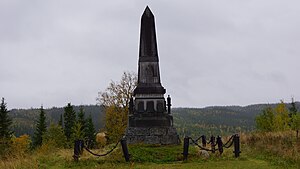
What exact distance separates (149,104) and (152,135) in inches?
73.5

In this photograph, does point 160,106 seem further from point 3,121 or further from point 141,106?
point 3,121

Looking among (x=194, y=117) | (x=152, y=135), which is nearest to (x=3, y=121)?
(x=152, y=135)

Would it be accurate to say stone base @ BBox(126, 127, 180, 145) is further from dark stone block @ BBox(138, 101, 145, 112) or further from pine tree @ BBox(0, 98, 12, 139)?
pine tree @ BBox(0, 98, 12, 139)

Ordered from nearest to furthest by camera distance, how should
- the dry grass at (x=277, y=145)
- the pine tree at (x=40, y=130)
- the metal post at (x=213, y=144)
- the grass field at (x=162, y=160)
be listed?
1. the grass field at (x=162, y=160)
2. the dry grass at (x=277, y=145)
3. the metal post at (x=213, y=144)
4. the pine tree at (x=40, y=130)

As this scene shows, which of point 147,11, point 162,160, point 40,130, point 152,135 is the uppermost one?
point 147,11

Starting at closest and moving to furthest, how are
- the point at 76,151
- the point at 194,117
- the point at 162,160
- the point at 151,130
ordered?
1. the point at 76,151
2. the point at 162,160
3. the point at 151,130
4. the point at 194,117

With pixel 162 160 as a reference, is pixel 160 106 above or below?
above

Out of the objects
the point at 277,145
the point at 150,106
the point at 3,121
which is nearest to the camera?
the point at 277,145

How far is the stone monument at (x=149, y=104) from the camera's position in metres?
17.6

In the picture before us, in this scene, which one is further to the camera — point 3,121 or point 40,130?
point 40,130

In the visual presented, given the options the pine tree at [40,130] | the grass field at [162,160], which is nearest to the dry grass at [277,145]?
the grass field at [162,160]

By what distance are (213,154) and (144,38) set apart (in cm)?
805

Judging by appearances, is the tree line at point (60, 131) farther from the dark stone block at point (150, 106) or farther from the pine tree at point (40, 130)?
the dark stone block at point (150, 106)

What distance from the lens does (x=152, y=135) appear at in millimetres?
17516
